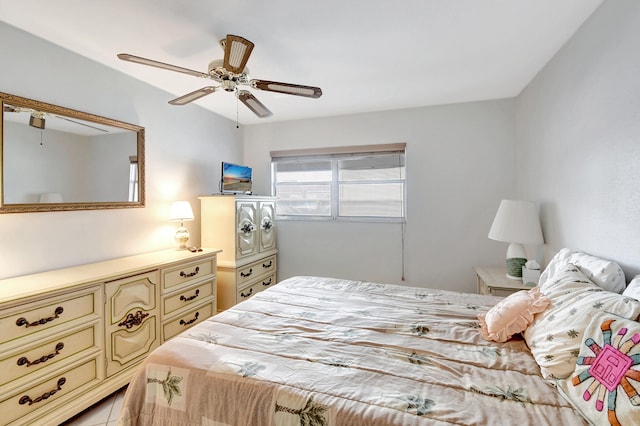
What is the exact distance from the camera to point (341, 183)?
3.86 metres

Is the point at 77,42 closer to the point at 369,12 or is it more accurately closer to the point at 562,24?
the point at 369,12

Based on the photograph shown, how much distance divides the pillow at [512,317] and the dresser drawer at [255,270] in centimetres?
247

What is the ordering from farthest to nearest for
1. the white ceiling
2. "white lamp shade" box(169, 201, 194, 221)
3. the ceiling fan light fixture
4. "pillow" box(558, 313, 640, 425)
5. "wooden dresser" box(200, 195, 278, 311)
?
"wooden dresser" box(200, 195, 278, 311), "white lamp shade" box(169, 201, 194, 221), the ceiling fan light fixture, the white ceiling, "pillow" box(558, 313, 640, 425)

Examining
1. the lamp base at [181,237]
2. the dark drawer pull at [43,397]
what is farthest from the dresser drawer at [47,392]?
the lamp base at [181,237]

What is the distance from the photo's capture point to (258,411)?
41.6 inches

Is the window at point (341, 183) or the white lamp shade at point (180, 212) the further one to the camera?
the window at point (341, 183)

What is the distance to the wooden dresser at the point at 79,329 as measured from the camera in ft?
5.07

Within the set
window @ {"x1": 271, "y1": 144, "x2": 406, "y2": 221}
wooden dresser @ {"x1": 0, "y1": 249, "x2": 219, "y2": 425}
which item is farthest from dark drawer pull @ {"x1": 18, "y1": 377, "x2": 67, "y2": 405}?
window @ {"x1": 271, "y1": 144, "x2": 406, "y2": 221}

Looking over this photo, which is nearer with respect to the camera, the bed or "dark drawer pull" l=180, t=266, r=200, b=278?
the bed

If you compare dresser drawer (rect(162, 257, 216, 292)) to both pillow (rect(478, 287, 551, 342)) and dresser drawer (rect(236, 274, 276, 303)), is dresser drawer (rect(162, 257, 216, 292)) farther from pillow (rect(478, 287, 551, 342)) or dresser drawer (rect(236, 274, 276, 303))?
pillow (rect(478, 287, 551, 342))

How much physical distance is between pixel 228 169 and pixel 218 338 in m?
2.40

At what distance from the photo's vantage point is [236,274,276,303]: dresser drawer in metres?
3.25

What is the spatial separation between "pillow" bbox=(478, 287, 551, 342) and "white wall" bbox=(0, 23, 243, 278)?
109 inches

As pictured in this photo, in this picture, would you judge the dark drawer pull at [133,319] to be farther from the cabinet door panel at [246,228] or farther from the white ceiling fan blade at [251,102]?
the white ceiling fan blade at [251,102]
